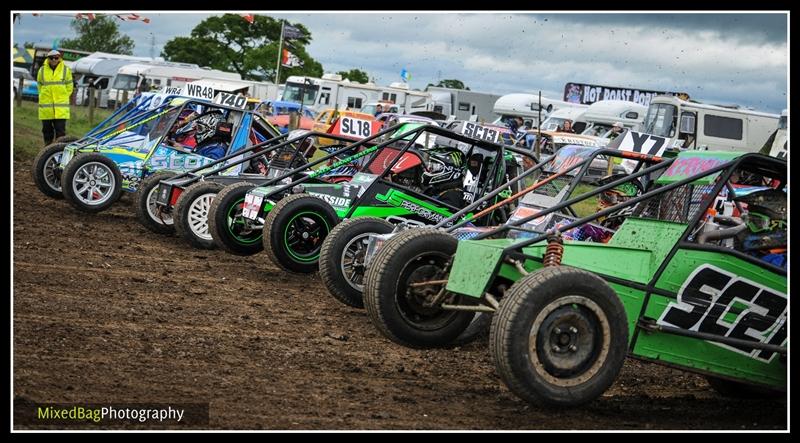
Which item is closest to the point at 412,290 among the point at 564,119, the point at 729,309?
the point at 729,309

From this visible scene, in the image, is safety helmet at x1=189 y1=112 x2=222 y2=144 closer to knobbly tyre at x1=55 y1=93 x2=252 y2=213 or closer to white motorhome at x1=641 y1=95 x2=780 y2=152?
knobbly tyre at x1=55 y1=93 x2=252 y2=213

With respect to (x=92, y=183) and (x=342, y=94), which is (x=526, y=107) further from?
(x=92, y=183)

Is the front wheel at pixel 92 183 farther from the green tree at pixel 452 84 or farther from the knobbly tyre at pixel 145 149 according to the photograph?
the green tree at pixel 452 84

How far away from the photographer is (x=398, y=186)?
29.7 ft

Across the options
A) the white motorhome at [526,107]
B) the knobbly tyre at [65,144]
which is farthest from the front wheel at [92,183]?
the white motorhome at [526,107]

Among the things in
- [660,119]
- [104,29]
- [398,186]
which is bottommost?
[398,186]

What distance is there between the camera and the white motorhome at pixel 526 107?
36.9 m

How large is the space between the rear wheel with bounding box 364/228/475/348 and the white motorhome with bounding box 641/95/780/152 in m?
21.7

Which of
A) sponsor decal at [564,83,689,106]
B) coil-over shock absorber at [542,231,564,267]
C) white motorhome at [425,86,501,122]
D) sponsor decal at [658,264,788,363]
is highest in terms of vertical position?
sponsor decal at [564,83,689,106]

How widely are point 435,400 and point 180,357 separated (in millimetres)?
1485

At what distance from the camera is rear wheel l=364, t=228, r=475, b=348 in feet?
18.6

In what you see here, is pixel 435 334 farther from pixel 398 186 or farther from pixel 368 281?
pixel 398 186

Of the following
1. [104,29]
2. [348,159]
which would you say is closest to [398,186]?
[348,159]

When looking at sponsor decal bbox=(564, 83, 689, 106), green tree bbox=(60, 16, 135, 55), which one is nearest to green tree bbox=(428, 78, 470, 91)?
sponsor decal bbox=(564, 83, 689, 106)
